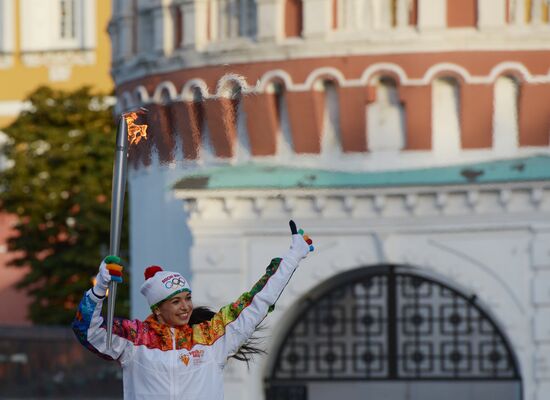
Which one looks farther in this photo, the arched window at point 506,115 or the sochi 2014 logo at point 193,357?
the arched window at point 506,115

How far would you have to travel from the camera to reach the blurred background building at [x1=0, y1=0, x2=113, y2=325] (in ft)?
197

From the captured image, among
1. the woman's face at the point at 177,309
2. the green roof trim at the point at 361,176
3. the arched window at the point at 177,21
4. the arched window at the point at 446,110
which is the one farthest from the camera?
the arched window at the point at 177,21

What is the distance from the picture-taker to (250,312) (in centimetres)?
1260

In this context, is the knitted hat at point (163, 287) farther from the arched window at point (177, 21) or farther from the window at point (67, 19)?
the window at point (67, 19)

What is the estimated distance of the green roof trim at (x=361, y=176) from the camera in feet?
93.1

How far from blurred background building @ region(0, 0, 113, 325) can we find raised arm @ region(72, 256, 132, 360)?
46.4m

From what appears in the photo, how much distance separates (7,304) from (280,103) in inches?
1179

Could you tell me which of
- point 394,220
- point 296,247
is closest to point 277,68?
point 394,220

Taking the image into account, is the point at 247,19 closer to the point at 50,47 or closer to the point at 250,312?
the point at 250,312

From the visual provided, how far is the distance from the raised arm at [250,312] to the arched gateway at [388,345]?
16984mm

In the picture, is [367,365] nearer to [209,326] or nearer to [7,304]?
[209,326]

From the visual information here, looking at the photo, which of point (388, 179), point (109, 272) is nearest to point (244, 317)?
point (109, 272)

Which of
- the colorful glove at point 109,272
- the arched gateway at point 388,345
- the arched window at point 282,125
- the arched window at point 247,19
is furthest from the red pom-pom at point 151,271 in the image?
the arched gateway at point 388,345

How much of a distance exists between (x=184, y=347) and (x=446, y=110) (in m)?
16.6
